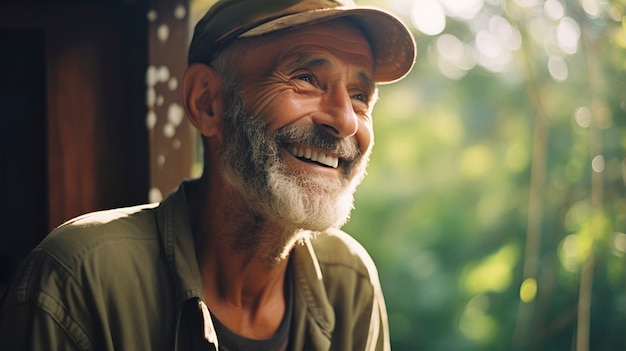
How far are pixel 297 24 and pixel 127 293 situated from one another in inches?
31.0

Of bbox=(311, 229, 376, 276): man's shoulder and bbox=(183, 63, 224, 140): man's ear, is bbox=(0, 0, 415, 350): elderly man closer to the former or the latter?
bbox=(183, 63, 224, 140): man's ear

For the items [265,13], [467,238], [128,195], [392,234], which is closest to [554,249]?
[467,238]

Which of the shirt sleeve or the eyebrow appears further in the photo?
the eyebrow

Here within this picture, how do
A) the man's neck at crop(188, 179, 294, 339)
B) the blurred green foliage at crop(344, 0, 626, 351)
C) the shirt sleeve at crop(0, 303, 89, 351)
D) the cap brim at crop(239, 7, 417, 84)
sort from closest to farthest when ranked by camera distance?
the shirt sleeve at crop(0, 303, 89, 351)
the cap brim at crop(239, 7, 417, 84)
the man's neck at crop(188, 179, 294, 339)
the blurred green foliage at crop(344, 0, 626, 351)

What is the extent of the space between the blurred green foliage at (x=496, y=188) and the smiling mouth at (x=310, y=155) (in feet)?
9.24

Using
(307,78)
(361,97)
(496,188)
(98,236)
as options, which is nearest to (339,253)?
(361,97)

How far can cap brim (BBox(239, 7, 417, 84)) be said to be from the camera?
1.88 metres

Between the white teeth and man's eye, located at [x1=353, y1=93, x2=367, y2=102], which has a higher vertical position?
man's eye, located at [x1=353, y1=93, x2=367, y2=102]

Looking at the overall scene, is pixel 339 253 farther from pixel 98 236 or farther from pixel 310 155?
pixel 98 236

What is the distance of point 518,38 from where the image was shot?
4570mm

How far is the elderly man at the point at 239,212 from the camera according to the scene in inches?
71.0

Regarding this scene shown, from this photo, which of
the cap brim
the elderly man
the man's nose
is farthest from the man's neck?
the cap brim

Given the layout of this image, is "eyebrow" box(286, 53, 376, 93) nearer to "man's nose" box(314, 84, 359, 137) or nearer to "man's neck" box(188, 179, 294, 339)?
"man's nose" box(314, 84, 359, 137)

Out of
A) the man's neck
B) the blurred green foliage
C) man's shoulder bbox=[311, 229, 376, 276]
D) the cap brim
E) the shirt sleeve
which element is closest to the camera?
→ the shirt sleeve
